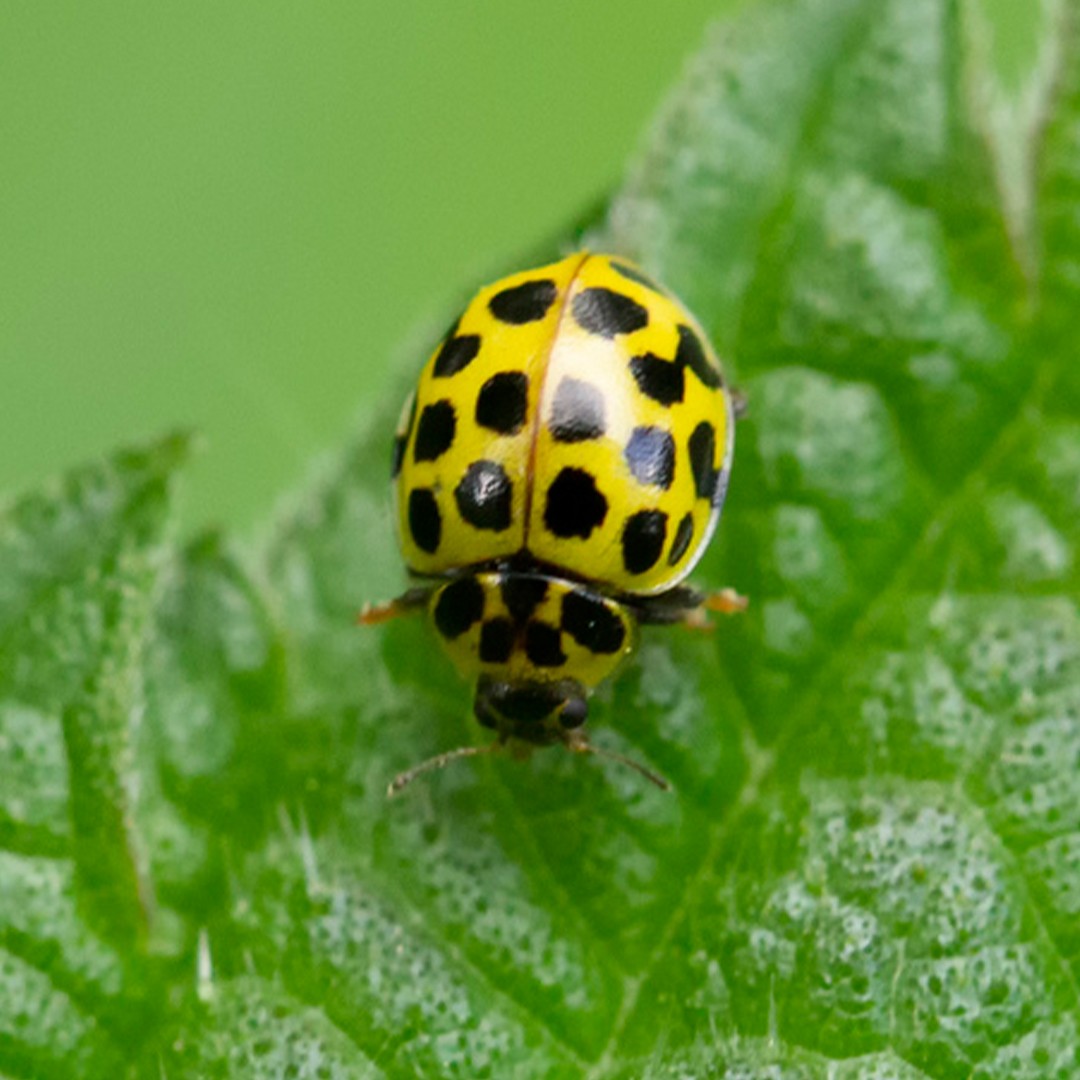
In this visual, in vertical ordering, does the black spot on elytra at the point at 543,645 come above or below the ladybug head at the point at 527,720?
above

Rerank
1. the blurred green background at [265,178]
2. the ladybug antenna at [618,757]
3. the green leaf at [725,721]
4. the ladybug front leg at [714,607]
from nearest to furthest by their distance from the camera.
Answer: the green leaf at [725,721]
the ladybug antenna at [618,757]
the ladybug front leg at [714,607]
the blurred green background at [265,178]

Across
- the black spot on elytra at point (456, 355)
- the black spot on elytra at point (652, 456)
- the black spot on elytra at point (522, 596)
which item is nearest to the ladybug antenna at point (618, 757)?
the black spot on elytra at point (522, 596)

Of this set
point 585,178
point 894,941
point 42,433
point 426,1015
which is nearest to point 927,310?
point 894,941

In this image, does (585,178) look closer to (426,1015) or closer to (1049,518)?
(1049,518)

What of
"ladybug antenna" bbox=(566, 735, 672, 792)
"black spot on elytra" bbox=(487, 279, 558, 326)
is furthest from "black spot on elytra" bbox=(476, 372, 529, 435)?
"ladybug antenna" bbox=(566, 735, 672, 792)

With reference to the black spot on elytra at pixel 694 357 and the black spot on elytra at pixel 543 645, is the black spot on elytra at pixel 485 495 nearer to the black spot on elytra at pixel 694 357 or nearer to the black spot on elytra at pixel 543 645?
the black spot on elytra at pixel 543 645

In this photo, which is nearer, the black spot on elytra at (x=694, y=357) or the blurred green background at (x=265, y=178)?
the black spot on elytra at (x=694, y=357)

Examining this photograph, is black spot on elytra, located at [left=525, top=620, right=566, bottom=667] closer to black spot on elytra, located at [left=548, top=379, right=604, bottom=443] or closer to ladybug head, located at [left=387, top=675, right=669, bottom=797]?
ladybug head, located at [left=387, top=675, right=669, bottom=797]
